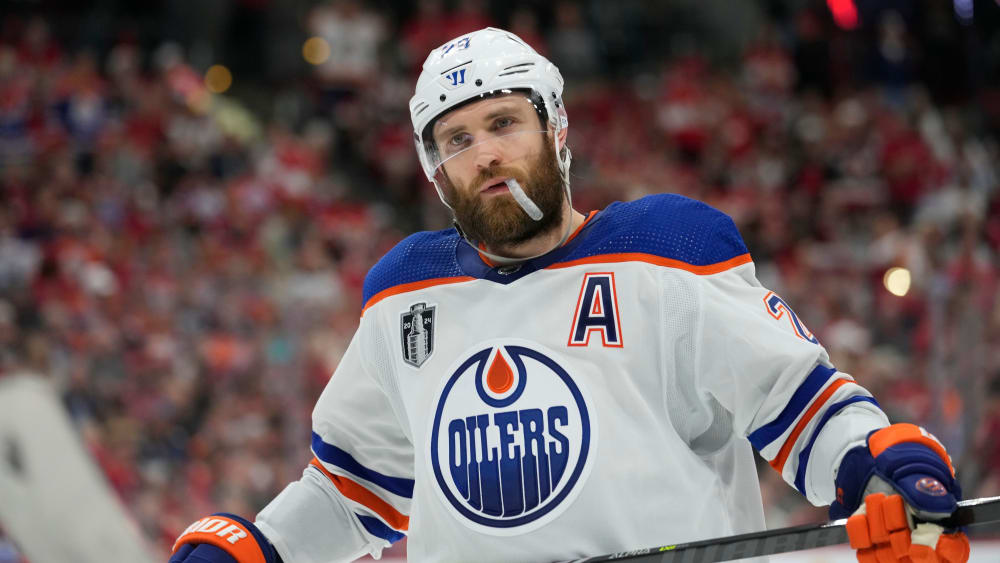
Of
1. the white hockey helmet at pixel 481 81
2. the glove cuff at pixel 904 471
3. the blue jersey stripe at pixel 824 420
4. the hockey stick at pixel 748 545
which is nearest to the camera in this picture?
the glove cuff at pixel 904 471

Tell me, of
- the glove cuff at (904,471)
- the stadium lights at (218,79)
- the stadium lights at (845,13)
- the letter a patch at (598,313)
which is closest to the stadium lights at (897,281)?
the letter a patch at (598,313)

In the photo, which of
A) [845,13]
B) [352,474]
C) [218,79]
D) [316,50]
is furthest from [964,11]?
[352,474]

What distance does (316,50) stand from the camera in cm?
883

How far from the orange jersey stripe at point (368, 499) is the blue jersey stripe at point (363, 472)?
2 cm

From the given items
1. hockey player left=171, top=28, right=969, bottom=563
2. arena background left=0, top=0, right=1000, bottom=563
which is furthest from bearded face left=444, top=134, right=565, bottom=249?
arena background left=0, top=0, right=1000, bottom=563

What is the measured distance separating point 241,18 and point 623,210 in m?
7.71

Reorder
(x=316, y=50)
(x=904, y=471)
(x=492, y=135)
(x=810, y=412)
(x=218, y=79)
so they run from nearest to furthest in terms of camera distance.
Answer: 1. (x=904, y=471)
2. (x=810, y=412)
3. (x=492, y=135)
4. (x=316, y=50)
5. (x=218, y=79)

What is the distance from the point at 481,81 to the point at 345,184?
240 inches

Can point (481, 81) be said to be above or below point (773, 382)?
above

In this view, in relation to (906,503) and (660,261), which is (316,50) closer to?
(660,261)

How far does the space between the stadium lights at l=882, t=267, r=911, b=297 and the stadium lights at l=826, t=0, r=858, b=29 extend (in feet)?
13.7

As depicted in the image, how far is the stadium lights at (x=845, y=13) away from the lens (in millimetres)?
8859

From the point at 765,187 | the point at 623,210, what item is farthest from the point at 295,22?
the point at 623,210

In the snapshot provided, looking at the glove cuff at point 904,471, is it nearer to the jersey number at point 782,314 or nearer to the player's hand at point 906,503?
the player's hand at point 906,503
